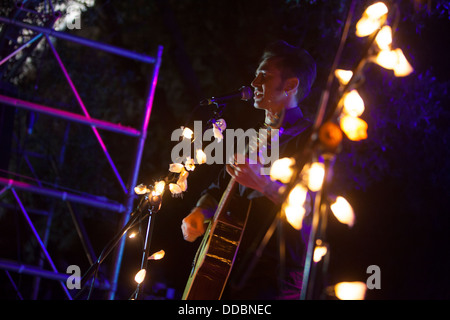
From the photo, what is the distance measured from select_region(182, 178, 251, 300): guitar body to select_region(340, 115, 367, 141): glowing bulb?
98 cm

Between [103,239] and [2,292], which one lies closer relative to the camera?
[2,292]

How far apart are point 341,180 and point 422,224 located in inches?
37.2

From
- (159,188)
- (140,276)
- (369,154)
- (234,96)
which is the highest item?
(369,154)

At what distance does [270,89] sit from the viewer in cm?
247

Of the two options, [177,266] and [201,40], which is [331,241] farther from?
[201,40]

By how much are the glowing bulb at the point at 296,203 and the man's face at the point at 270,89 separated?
105cm

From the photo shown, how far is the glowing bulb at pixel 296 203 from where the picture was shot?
150 centimetres

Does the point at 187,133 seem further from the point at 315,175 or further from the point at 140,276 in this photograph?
the point at 315,175

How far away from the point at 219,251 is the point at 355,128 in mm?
1074

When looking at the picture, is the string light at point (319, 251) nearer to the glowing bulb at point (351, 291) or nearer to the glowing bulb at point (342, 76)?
the glowing bulb at point (351, 291)

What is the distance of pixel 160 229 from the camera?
12.0 ft

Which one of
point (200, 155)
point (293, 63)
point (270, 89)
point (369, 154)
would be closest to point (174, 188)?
point (200, 155)
